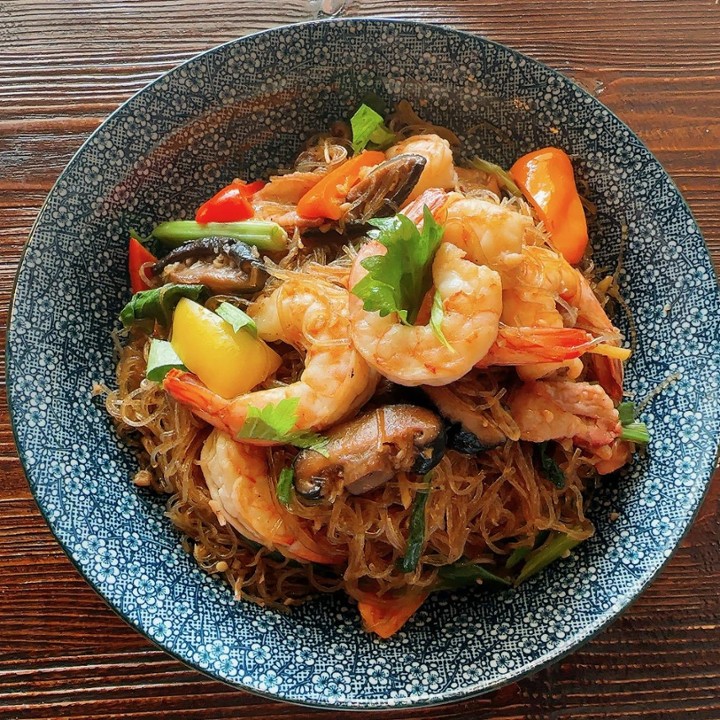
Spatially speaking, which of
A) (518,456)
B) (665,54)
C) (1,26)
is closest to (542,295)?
(518,456)

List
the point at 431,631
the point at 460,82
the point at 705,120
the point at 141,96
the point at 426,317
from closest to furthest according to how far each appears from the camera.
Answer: the point at 426,317
the point at 431,631
the point at 141,96
the point at 460,82
the point at 705,120

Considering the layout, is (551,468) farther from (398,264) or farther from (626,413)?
(398,264)

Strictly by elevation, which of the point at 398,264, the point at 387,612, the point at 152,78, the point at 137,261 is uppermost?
the point at 152,78

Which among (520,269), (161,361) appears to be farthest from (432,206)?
(161,361)

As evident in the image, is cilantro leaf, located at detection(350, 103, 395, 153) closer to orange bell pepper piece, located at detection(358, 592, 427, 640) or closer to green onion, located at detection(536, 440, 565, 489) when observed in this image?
green onion, located at detection(536, 440, 565, 489)

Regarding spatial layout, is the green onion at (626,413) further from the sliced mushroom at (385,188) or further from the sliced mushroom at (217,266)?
the sliced mushroom at (217,266)

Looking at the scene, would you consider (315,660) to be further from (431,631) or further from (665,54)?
(665,54)

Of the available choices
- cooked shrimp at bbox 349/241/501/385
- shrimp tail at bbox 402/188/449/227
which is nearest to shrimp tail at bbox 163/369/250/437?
cooked shrimp at bbox 349/241/501/385
